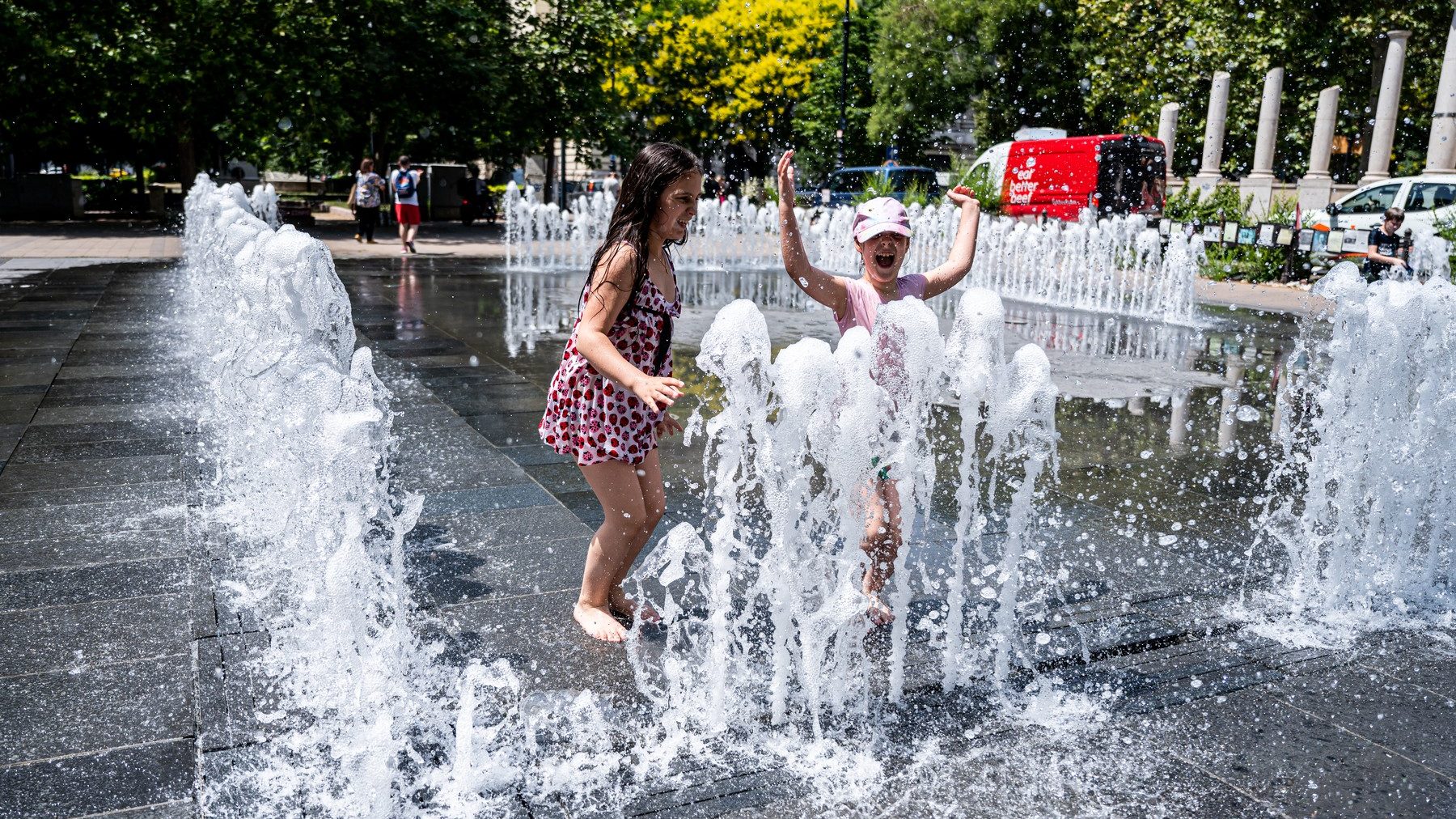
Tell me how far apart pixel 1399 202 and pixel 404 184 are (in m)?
16.2

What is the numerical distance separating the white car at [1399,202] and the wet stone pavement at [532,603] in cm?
1161

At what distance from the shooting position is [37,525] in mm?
4570

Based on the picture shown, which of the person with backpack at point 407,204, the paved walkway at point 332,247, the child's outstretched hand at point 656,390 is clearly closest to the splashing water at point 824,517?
the child's outstretched hand at point 656,390

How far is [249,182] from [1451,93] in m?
28.7

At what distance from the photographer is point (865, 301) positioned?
3613mm

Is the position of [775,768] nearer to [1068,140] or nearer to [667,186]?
[667,186]

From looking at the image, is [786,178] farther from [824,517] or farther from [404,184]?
[404,184]

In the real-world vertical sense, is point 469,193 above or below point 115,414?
above

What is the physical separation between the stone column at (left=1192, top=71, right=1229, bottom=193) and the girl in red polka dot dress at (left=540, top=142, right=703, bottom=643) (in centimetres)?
2670

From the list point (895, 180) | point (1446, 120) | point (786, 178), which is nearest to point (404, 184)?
point (895, 180)

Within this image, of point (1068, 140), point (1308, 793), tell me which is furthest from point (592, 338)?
point (1068, 140)

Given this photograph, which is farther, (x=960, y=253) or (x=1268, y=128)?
(x=1268, y=128)

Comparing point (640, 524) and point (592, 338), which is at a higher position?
point (592, 338)

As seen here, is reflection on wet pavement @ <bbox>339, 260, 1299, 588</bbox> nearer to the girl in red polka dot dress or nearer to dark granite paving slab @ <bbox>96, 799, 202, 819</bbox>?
the girl in red polka dot dress
